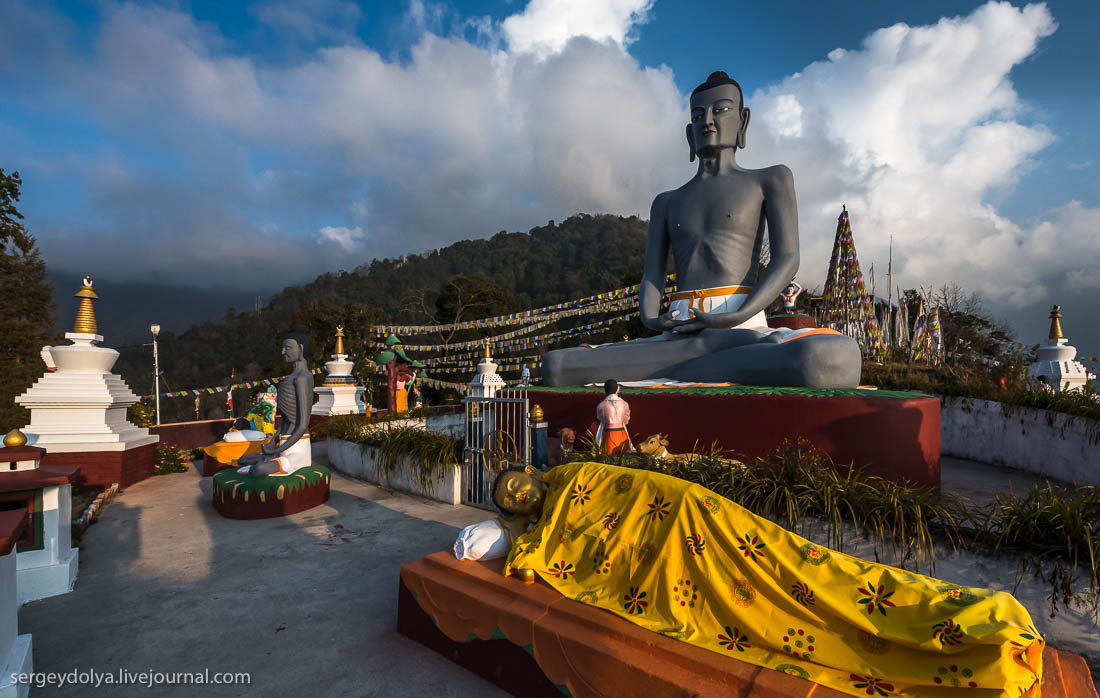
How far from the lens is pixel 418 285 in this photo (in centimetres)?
4538

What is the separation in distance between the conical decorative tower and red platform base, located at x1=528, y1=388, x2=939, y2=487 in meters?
12.2

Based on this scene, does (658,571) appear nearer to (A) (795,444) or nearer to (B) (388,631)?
(B) (388,631)

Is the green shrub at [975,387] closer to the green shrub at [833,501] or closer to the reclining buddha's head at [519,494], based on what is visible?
the green shrub at [833,501]

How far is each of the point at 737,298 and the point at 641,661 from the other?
6755 millimetres

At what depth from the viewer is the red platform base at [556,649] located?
2.05 m

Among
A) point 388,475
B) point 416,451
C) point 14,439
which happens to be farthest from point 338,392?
point 14,439

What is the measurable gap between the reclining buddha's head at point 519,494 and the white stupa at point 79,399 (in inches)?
287

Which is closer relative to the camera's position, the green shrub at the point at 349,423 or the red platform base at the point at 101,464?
the red platform base at the point at 101,464

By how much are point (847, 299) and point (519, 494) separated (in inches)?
644

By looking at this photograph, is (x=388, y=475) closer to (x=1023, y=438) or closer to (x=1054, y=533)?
(x=1054, y=533)

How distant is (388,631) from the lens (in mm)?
3365

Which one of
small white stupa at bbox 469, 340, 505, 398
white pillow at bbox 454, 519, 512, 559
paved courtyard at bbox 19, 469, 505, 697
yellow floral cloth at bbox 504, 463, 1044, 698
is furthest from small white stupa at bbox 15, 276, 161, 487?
yellow floral cloth at bbox 504, 463, 1044, 698

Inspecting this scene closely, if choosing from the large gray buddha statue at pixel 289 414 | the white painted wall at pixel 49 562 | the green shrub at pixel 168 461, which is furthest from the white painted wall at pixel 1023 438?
the green shrub at pixel 168 461

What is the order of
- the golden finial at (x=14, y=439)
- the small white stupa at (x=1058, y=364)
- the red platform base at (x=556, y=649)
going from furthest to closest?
the small white stupa at (x=1058, y=364), the golden finial at (x=14, y=439), the red platform base at (x=556, y=649)
